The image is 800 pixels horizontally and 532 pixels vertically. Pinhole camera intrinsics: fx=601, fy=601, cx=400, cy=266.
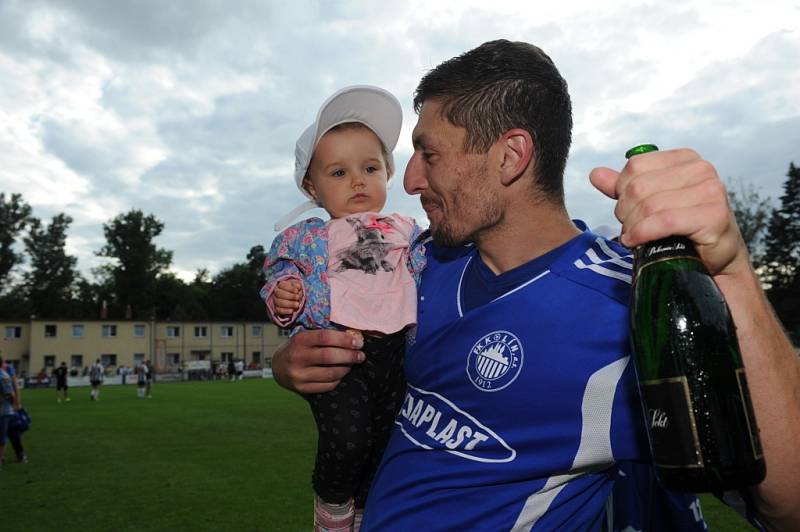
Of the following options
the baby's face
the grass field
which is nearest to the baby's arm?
the baby's face

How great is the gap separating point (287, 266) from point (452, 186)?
95 centimetres

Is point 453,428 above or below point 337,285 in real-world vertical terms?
below

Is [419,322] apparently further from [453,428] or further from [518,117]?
[518,117]

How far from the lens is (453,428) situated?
239cm

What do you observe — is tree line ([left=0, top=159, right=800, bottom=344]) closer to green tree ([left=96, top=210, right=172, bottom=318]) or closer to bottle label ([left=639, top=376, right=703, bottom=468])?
green tree ([left=96, top=210, right=172, bottom=318])

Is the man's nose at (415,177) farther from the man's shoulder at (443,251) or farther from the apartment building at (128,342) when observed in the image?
the apartment building at (128,342)

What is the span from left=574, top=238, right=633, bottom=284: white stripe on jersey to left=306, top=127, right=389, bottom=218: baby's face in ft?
4.23

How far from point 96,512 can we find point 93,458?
5239 mm

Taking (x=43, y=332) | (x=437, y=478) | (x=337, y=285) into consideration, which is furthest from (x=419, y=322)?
(x=43, y=332)

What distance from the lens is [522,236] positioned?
8.92 ft

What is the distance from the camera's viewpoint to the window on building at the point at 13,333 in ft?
224

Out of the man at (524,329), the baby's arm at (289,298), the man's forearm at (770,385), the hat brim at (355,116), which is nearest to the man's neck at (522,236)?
the man at (524,329)

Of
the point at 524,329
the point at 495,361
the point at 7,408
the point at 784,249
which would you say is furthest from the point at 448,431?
the point at 784,249

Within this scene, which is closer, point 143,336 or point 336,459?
point 336,459
